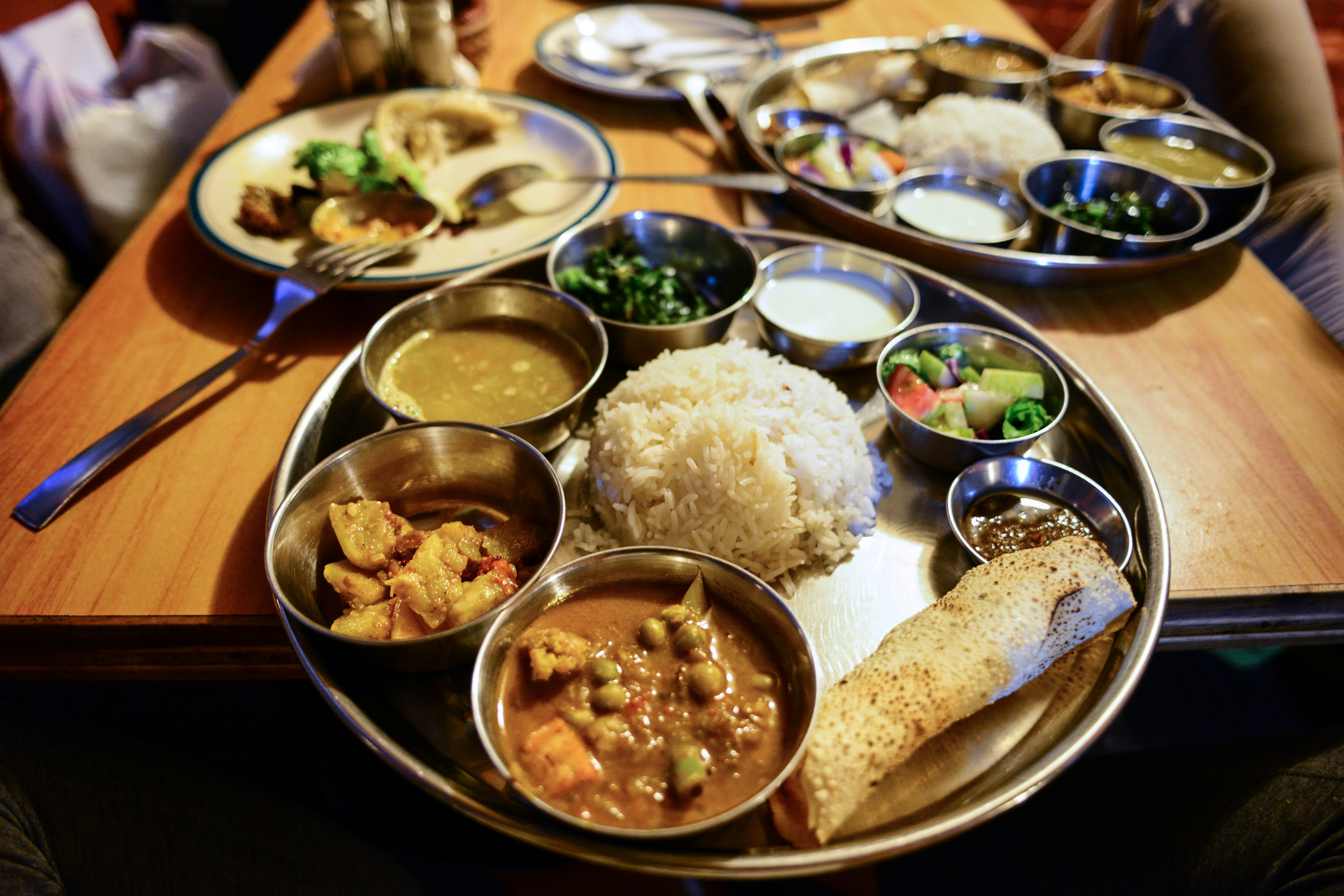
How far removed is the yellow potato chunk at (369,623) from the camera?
1.42 metres

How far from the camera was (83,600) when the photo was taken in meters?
1.59

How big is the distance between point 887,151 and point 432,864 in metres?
3.06

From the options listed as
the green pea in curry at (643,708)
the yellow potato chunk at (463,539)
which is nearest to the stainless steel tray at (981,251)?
the green pea in curry at (643,708)

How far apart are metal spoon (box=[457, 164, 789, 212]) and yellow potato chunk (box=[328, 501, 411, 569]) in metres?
1.54

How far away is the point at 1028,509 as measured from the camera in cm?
186

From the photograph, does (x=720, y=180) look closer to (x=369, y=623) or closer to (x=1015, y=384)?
(x=1015, y=384)

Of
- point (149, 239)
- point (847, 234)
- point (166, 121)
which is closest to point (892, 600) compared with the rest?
point (847, 234)

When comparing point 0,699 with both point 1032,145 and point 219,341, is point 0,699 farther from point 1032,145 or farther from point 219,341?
point 1032,145

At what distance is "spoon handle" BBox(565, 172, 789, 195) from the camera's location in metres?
2.79

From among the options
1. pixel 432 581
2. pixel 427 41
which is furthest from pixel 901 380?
pixel 427 41

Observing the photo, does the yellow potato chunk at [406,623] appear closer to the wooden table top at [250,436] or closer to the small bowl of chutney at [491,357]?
the wooden table top at [250,436]

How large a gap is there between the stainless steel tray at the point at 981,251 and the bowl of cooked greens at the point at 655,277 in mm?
533

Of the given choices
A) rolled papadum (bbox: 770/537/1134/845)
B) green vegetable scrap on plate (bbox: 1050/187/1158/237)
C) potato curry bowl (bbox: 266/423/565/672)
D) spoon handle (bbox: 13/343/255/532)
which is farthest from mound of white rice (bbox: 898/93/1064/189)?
spoon handle (bbox: 13/343/255/532)

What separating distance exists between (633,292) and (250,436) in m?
1.13
